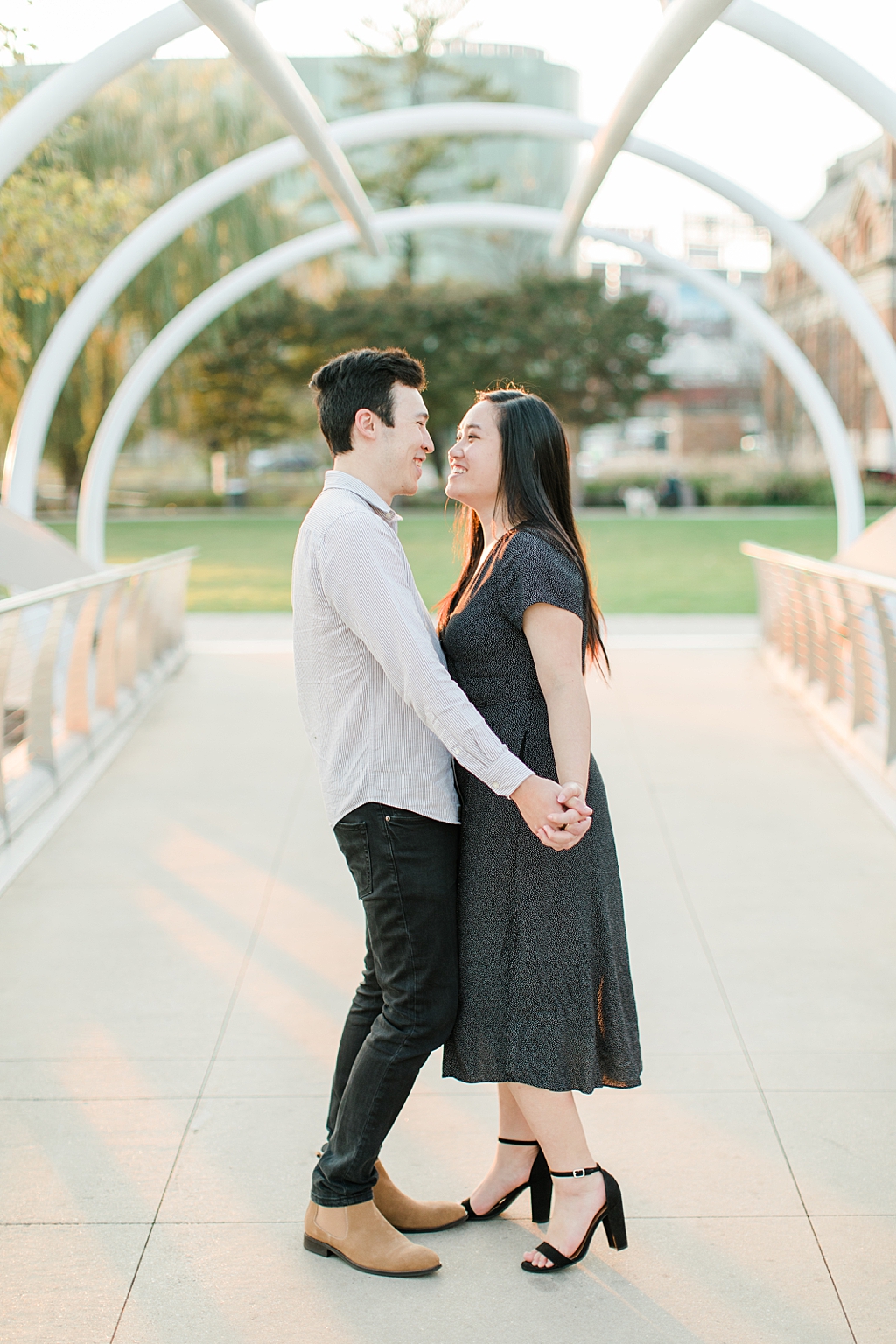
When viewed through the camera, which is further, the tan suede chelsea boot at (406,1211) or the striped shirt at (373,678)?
the tan suede chelsea boot at (406,1211)

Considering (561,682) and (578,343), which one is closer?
(561,682)

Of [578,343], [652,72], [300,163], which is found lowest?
[652,72]

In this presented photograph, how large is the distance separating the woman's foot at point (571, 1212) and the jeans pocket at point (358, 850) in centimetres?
73

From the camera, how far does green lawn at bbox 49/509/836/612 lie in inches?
696

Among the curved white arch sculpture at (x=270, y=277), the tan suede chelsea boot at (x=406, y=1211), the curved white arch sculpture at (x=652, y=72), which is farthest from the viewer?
the curved white arch sculpture at (x=270, y=277)

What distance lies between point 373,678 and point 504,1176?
1.13 metres

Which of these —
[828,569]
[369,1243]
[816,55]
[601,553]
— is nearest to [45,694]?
[369,1243]

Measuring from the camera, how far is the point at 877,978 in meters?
4.23

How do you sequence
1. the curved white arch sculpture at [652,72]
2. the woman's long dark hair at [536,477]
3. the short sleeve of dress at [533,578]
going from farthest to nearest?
the curved white arch sculpture at [652,72] → the woman's long dark hair at [536,477] → the short sleeve of dress at [533,578]

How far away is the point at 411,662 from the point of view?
2461 millimetres

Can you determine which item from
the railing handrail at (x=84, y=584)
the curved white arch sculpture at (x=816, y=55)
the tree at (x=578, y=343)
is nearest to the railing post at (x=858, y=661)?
the curved white arch sculpture at (x=816, y=55)

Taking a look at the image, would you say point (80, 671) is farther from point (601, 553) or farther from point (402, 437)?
point (601, 553)

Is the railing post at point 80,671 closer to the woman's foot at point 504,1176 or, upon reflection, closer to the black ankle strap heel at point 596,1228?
the woman's foot at point 504,1176

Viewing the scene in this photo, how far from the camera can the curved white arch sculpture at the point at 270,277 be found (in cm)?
1175
